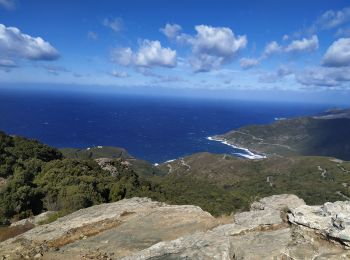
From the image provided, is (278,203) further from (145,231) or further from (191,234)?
(145,231)

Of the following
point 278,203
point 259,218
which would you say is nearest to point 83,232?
point 259,218

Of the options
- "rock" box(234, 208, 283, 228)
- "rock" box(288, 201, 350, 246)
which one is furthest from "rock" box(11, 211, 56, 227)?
"rock" box(288, 201, 350, 246)

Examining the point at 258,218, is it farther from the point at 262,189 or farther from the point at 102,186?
the point at 262,189

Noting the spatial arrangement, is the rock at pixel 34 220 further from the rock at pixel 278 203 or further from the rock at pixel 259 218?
the rock at pixel 259 218

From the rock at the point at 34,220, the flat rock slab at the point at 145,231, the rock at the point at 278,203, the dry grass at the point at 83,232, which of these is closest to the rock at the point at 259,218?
the flat rock slab at the point at 145,231

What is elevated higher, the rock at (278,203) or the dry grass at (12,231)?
the rock at (278,203)

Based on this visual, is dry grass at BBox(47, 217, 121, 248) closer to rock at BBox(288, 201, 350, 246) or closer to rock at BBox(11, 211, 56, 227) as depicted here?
rock at BBox(11, 211, 56, 227)

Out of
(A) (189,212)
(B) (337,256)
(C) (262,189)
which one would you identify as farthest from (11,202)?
(C) (262,189)
